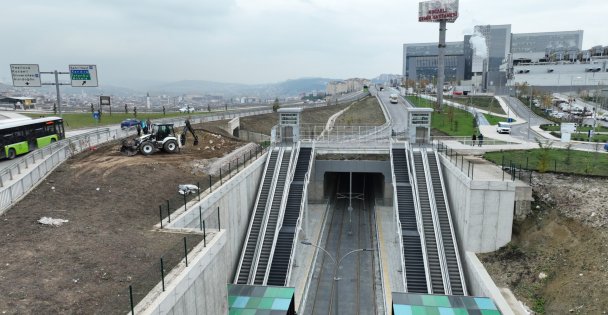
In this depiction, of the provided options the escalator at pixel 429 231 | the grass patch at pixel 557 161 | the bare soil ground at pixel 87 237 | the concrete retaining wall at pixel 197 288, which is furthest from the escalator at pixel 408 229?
the bare soil ground at pixel 87 237

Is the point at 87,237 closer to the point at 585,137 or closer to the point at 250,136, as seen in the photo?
the point at 250,136

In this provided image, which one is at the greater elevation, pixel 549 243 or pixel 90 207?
pixel 90 207

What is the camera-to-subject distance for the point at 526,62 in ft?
396

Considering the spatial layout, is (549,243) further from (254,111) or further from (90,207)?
(254,111)

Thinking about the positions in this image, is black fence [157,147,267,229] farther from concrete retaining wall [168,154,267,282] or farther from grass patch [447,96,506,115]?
grass patch [447,96,506,115]

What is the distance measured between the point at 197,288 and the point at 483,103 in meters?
93.5

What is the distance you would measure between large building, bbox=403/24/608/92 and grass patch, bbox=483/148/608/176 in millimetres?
74922

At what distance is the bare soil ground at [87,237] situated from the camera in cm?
1242

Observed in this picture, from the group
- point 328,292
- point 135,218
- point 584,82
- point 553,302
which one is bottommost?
point 328,292

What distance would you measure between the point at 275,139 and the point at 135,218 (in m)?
22.5

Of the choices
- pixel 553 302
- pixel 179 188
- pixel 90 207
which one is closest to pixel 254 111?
pixel 179 188

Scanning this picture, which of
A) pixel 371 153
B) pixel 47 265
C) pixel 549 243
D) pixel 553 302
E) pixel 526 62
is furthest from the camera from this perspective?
pixel 526 62

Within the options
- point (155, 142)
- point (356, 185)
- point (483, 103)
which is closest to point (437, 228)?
point (155, 142)

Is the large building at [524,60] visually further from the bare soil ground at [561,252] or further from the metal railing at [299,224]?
the metal railing at [299,224]
